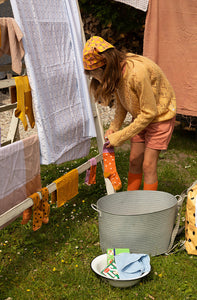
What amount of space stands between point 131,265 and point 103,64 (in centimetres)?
129

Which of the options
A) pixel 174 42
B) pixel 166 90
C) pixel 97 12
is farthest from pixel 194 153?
pixel 97 12

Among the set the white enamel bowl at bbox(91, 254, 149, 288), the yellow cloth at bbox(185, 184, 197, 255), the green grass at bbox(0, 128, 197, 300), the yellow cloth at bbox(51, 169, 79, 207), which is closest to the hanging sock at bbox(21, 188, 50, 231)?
the yellow cloth at bbox(51, 169, 79, 207)

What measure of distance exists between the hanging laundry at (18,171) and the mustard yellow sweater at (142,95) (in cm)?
63

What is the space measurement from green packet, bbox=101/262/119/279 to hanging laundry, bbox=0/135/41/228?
27.2 inches

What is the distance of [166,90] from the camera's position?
263cm

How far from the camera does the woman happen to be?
234 cm

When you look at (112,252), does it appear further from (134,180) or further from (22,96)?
(22,96)

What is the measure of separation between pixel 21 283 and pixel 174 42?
316 centimetres

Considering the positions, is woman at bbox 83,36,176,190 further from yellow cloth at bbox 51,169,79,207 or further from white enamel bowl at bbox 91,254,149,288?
white enamel bowl at bbox 91,254,149,288

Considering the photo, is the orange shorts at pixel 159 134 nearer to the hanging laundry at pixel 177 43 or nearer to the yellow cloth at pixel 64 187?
the yellow cloth at pixel 64 187

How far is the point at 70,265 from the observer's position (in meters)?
2.48

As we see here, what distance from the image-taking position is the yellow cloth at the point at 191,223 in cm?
240

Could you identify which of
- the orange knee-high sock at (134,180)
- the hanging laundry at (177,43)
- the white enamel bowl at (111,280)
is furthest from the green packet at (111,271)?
the hanging laundry at (177,43)

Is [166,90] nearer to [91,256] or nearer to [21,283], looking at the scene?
[91,256]
